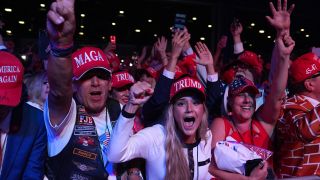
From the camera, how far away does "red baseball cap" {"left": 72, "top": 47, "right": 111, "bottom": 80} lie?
2.82 meters

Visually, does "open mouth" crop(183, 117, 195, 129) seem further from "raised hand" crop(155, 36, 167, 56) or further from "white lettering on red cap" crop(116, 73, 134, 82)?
"raised hand" crop(155, 36, 167, 56)

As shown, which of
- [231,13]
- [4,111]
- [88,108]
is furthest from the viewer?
[231,13]

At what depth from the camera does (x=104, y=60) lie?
2932 millimetres

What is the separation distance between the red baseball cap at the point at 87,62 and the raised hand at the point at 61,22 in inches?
33.4

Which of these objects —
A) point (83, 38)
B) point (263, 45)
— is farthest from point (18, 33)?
point (263, 45)

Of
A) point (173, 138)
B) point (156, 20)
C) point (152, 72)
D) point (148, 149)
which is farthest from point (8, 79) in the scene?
point (156, 20)

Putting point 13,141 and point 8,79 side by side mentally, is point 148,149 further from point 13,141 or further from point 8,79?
point 8,79

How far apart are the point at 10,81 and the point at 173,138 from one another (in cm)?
116

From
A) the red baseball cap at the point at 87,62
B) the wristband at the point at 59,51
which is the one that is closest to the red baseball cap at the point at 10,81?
the wristband at the point at 59,51

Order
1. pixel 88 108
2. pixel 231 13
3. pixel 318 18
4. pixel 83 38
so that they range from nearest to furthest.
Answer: pixel 88 108 < pixel 231 13 < pixel 318 18 < pixel 83 38

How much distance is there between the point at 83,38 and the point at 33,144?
515 inches

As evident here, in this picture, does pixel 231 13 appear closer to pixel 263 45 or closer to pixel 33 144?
pixel 263 45

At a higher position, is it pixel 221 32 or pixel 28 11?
pixel 28 11

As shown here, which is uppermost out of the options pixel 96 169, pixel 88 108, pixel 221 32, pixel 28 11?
pixel 28 11
